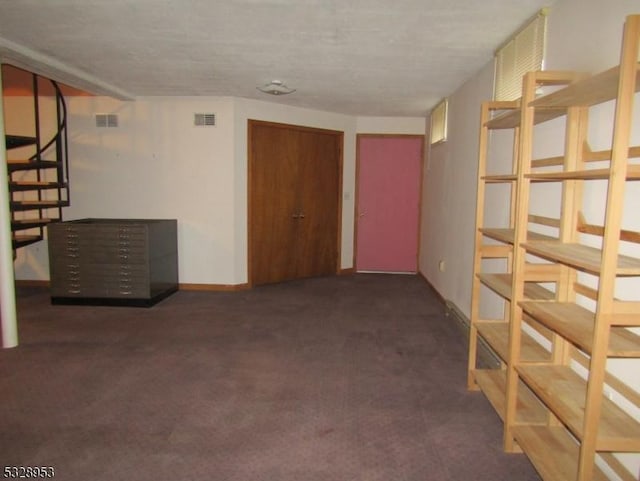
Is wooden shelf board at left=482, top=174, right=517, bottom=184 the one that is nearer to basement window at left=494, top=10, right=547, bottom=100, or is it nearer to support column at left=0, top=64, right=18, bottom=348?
basement window at left=494, top=10, right=547, bottom=100

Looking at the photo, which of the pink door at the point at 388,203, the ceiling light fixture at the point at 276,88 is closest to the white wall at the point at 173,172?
the ceiling light fixture at the point at 276,88

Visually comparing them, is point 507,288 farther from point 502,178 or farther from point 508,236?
point 502,178

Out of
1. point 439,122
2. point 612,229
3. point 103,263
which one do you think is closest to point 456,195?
point 439,122

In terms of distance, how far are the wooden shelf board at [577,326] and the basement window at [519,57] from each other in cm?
154

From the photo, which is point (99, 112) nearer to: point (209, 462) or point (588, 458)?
point (209, 462)

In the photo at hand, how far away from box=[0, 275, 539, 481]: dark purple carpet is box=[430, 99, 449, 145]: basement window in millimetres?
2157

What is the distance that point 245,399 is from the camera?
8.91ft

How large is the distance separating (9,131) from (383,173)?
194 inches

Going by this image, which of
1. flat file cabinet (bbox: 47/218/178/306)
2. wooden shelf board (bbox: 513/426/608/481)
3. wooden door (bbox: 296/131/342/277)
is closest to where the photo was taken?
wooden shelf board (bbox: 513/426/608/481)

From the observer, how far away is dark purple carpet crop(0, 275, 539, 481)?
209 cm

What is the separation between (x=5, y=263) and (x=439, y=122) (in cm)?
463

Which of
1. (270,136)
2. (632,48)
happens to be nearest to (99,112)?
(270,136)

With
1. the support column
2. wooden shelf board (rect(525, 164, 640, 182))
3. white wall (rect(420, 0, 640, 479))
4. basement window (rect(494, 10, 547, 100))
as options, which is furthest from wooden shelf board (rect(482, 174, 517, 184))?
the support column

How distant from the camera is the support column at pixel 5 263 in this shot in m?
3.29
